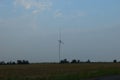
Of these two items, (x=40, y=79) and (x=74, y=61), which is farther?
(x=74, y=61)

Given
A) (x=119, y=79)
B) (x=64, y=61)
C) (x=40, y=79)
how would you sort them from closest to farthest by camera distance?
(x=119, y=79)
(x=40, y=79)
(x=64, y=61)

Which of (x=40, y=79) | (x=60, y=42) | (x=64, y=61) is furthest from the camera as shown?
(x=64, y=61)

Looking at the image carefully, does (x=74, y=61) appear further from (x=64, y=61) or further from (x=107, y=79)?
(x=107, y=79)

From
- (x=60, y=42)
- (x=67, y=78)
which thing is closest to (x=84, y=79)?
(x=67, y=78)

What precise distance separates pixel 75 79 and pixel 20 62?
11277 cm

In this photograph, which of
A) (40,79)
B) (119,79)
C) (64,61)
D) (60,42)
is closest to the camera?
(119,79)

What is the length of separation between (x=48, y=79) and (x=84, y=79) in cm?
285

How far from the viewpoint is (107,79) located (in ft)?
100.0

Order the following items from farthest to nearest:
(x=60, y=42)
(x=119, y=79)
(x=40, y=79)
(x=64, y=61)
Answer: (x=64, y=61), (x=60, y=42), (x=40, y=79), (x=119, y=79)

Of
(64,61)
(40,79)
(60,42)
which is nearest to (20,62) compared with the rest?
(64,61)

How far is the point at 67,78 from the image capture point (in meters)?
31.0

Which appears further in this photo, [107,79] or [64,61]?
[64,61]

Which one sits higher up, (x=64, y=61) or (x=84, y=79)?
(x=64, y=61)

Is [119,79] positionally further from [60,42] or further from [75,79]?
[60,42]
